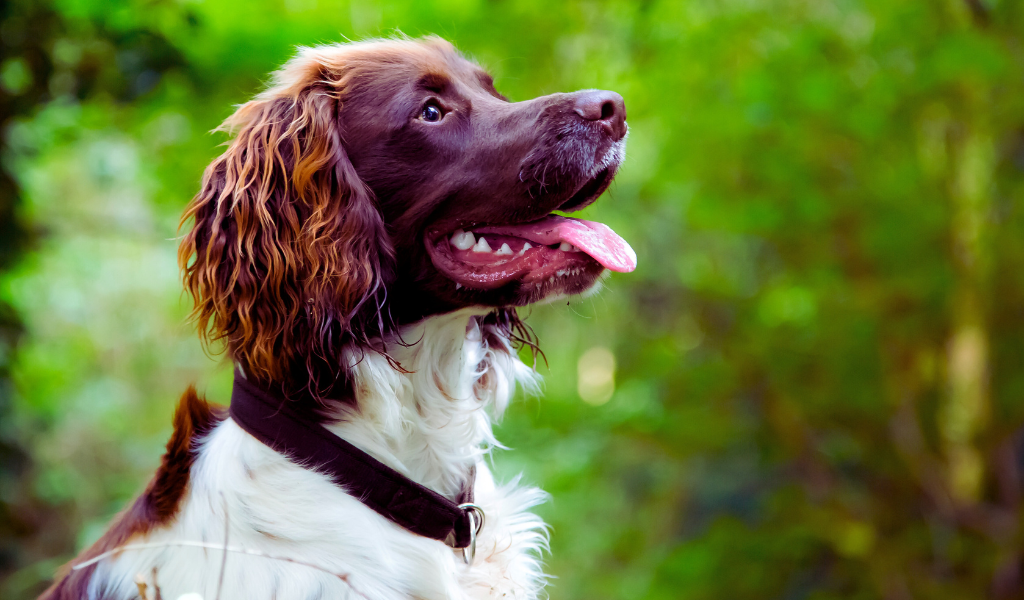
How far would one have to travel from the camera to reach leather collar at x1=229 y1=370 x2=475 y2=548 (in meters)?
2.15

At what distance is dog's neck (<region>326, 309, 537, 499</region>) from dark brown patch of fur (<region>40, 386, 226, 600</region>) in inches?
16.5

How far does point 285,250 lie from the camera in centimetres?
222

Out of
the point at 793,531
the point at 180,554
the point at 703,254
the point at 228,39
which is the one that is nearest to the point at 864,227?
the point at 793,531

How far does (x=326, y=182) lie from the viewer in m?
2.29

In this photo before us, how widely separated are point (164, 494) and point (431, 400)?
0.75m

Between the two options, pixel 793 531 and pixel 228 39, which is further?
pixel 793 531

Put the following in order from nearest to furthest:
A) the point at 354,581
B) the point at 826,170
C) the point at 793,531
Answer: the point at 354,581
the point at 826,170
the point at 793,531

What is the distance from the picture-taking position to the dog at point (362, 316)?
212 cm

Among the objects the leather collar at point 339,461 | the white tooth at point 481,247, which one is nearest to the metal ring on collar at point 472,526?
the leather collar at point 339,461

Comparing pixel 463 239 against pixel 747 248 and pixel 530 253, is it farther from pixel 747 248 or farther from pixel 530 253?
pixel 747 248

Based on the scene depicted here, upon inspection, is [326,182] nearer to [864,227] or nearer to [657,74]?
[657,74]

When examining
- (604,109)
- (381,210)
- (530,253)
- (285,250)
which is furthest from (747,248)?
(285,250)

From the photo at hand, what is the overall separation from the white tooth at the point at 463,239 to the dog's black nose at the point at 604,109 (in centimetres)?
46

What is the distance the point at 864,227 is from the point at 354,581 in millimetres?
5047
